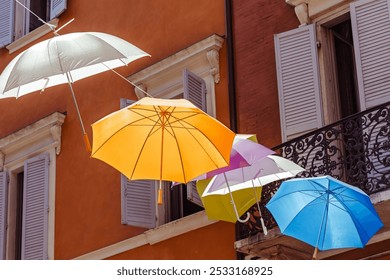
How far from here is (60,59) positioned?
30.6 ft

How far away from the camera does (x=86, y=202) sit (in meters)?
15.4

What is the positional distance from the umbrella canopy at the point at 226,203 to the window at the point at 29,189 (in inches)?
189

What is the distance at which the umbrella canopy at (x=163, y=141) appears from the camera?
958 centimetres

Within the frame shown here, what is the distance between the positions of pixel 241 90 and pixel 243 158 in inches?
140

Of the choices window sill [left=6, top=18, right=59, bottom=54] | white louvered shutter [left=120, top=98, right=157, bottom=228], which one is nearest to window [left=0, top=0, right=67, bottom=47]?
window sill [left=6, top=18, right=59, bottom=54]

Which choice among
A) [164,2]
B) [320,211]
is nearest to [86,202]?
[164,2]

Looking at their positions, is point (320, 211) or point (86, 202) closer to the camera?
point (320, 211)

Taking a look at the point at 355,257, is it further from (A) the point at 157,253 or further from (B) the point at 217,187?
(A) the point at 157,253

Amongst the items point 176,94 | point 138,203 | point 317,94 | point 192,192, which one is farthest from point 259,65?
point 138,203

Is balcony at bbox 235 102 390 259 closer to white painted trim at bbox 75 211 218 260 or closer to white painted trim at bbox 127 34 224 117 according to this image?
white painted trim at bbox 75 211 218 260

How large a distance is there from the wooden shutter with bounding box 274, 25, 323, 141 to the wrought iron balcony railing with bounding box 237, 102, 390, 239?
1.12 feet

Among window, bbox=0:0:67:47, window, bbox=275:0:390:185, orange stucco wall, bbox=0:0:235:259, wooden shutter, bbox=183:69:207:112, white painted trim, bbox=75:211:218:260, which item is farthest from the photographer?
window, bbox=0:0:67:47

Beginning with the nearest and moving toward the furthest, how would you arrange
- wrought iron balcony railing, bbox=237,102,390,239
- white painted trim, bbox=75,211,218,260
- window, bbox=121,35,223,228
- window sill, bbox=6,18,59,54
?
wrought iron balcony railing, bbox=237,102,390,239, white painted trim, bbox=75,211,218,260, window, bbox=121,35,223,228, window sill, bbox=6,18,59,54

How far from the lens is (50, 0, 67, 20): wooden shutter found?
54.8 ft
